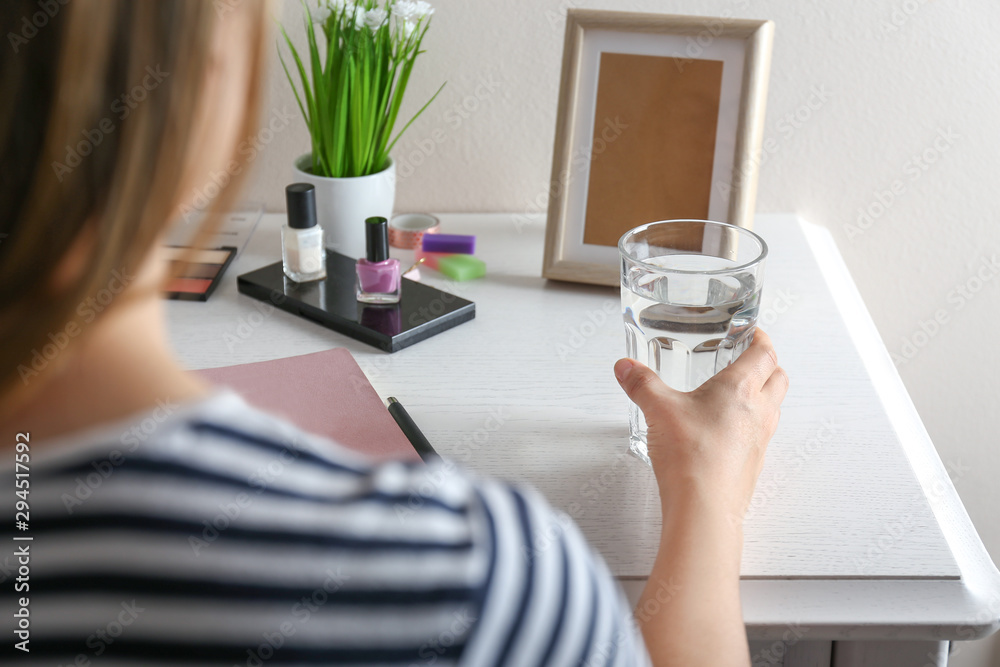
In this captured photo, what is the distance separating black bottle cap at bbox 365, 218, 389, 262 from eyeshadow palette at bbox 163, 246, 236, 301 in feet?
0.54

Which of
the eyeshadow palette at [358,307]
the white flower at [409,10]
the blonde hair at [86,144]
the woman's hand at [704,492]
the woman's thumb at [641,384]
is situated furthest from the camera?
the white flower at [409,10]

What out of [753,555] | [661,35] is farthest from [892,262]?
[753,555]

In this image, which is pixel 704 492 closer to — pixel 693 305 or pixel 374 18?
pixel 693 305

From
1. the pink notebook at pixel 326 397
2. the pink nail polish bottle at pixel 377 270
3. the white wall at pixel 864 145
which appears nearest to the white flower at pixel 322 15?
the white wall at pixel 864 145

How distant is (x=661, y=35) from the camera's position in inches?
33.8

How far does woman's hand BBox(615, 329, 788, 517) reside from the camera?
0.54 m

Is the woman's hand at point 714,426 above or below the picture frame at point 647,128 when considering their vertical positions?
below

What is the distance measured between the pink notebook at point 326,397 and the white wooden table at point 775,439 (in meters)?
0.03

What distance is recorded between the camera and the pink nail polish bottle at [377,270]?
Result: 83 cm

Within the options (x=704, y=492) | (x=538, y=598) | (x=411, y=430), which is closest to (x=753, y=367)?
(x=704, y=492)

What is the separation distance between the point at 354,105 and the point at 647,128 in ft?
1.00

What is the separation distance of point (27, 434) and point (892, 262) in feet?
3.40

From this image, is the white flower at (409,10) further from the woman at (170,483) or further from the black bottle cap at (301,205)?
the woman at (170,483)

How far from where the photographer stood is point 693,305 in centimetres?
63
